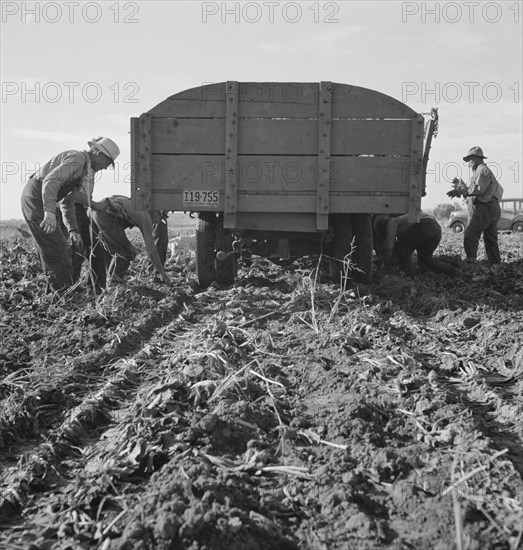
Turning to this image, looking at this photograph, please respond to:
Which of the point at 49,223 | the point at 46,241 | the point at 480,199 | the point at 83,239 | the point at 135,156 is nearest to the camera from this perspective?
the point at 49,223

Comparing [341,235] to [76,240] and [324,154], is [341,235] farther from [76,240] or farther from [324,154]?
[76,240]

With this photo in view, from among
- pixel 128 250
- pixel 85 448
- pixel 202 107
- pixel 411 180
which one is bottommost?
pixel 85 448

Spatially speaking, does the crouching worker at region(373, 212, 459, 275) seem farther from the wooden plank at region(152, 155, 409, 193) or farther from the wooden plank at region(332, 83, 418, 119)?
the wooden plank at region(332, 83, 418, 119)

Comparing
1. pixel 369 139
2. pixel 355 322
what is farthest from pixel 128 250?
pixel 355 322

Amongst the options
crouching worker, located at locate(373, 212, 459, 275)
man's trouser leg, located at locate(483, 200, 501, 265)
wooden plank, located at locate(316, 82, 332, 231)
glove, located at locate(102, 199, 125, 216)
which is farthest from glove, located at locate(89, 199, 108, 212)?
man's trouser leg, located at locate(483, 200, 501, 265)

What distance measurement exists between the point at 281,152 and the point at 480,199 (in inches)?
162

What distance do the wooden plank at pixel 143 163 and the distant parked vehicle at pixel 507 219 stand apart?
66.9ft

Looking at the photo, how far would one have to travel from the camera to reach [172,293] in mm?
8320

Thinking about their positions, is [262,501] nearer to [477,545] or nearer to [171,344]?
[477,545]

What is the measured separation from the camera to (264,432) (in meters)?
3.43

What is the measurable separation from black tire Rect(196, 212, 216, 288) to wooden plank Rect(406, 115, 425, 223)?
2.32 meters

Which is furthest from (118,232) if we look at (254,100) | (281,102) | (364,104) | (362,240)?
(364,104)

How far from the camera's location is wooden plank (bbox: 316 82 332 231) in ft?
24.5

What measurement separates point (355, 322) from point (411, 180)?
2.41 meters
